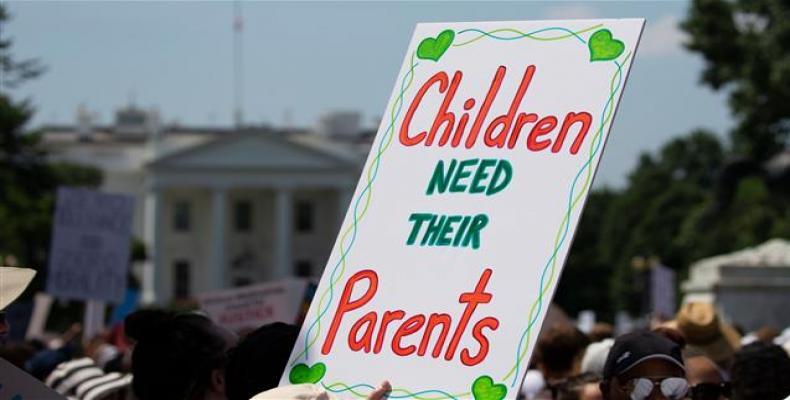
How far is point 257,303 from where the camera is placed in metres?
9.27

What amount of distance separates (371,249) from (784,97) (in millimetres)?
23868

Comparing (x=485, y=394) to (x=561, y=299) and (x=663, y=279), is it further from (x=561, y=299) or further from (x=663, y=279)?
(x=561, y=299)

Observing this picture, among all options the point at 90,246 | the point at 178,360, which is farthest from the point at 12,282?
the point at 90,246

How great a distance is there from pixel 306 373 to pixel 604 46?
825 mm

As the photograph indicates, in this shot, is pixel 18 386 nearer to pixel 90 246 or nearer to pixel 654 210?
pixel 90 246

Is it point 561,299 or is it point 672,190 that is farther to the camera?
point 561,299

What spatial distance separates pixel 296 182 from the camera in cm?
10294

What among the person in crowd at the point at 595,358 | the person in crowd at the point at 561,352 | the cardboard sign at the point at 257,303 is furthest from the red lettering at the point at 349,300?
the cardboard sign at the point at 257,303

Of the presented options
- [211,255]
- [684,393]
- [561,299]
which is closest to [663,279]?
[684,393]

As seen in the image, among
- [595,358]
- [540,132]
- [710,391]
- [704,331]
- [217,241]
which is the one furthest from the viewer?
[217,241]

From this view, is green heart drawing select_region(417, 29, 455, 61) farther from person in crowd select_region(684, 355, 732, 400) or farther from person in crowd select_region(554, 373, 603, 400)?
person in crowd select_region(554, 373, 603, 400)

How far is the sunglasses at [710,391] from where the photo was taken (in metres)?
4.41

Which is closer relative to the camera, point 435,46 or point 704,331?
point 435,46

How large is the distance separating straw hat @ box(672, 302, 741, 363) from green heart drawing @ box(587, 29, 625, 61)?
3223mm
